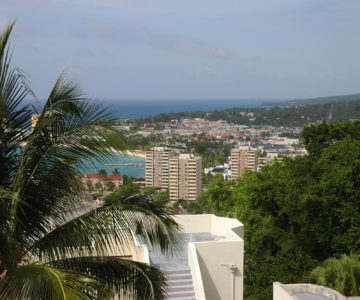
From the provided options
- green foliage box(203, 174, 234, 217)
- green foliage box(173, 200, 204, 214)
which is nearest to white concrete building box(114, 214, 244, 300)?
green foliage box(203, 174, 234, 217)

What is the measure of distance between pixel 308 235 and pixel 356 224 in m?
1.14

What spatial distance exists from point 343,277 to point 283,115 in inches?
5054

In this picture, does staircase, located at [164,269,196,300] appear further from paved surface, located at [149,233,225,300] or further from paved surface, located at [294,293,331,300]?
paved surface, located at [294,293,331,300]

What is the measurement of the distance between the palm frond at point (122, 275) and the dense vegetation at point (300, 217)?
6.64 metres

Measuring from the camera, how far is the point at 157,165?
63156mm

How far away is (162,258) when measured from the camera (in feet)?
27.8

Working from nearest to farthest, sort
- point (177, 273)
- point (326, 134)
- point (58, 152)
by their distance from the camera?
point (58, 152), point (177, 273), point (326, 134)

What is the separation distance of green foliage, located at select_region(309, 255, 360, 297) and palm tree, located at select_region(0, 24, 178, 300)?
15.7 feet

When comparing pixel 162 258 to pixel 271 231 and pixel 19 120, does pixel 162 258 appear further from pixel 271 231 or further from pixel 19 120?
pixel 19 120

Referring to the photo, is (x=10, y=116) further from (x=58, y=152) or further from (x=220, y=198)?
(x=220, y=198)

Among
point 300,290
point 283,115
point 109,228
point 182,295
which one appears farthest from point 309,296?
point 283,115

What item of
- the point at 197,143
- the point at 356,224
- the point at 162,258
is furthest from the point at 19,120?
the point at 197,143

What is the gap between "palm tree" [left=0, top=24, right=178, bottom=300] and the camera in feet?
11.3

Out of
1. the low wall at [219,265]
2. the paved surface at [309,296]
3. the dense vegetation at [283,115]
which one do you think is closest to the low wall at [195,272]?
the low wall at [219,265]
